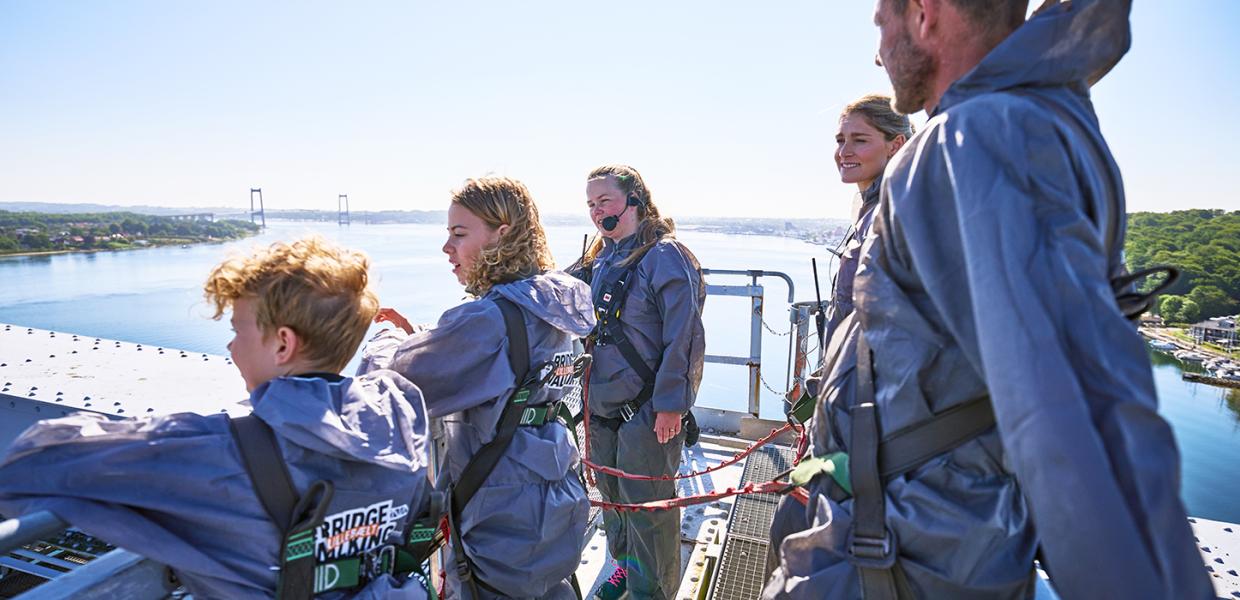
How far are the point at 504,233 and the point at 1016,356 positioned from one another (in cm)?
159

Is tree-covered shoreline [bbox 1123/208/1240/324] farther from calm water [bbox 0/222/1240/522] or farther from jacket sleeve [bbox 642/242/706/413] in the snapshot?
jacket sleeve [bbox 642/242/706/413]

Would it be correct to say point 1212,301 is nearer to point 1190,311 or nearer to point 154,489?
point 1190,311

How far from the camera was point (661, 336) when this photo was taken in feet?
10.3

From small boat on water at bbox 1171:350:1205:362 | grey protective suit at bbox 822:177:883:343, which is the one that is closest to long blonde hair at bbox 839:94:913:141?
grey protective suit at bbox 822:177:883:343

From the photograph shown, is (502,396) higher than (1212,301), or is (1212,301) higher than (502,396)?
(502,396)

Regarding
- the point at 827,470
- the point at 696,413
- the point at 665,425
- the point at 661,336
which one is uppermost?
the point at 827,470

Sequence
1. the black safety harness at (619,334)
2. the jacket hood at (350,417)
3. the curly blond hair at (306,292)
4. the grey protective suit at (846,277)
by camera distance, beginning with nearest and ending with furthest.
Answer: the jacket hood at (350,417), the curly blond hair at (306,292), the grey protective suit at (846,277), the black safety harness at (619,334)

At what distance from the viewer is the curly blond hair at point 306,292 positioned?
1.30 metres

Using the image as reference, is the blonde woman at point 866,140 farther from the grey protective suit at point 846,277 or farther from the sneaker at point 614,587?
the sneaker at point 614,587

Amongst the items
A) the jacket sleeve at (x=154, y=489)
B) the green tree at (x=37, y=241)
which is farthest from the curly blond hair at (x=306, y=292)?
the green tree at (x=37, y=241)

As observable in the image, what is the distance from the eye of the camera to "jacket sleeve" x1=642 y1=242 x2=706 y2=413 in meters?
2.98

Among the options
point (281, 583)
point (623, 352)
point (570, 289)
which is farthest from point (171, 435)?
point (623, 352)

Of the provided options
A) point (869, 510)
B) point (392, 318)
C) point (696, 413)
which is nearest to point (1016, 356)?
point (869, 510)

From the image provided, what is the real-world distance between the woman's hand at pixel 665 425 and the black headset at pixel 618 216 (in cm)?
102
